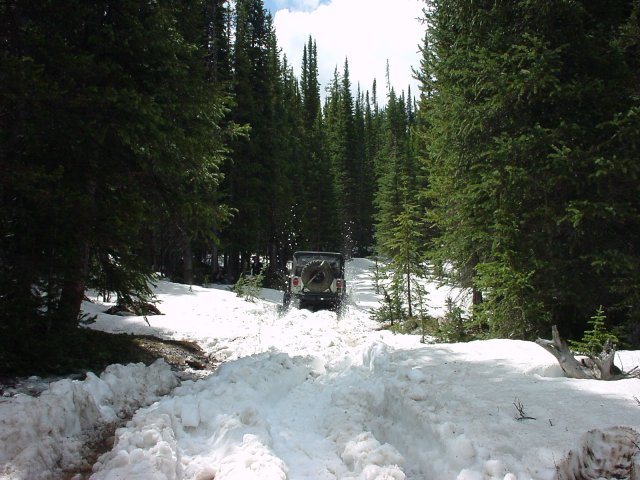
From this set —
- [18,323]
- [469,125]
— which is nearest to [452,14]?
[469,125]

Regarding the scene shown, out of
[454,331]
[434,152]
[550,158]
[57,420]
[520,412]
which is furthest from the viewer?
[434,152]

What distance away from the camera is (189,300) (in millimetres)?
15117

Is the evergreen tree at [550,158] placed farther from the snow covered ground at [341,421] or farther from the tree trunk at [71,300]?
the tree trunk at [71,300]

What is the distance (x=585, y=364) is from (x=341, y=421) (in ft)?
12.5

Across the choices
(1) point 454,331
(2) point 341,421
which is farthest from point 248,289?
(2) point 341,421

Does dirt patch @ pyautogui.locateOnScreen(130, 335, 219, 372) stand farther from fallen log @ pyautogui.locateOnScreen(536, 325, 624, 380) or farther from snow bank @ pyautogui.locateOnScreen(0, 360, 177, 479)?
fallen log @ pyautogui.locateOnScreen(536, 325, 624, 380)

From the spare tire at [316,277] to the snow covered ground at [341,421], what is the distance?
7.81 m

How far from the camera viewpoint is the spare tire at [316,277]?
14.8 m

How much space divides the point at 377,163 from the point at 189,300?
45675mm

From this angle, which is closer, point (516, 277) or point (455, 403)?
point (455, 403)

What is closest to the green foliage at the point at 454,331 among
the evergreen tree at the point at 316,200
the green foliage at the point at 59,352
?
the green foliage at the point at 59,352

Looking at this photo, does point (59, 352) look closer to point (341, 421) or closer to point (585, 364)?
point (341, 421)

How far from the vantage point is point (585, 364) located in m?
5.91

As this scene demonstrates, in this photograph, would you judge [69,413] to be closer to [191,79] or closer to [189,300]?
Answer: [191,79]
